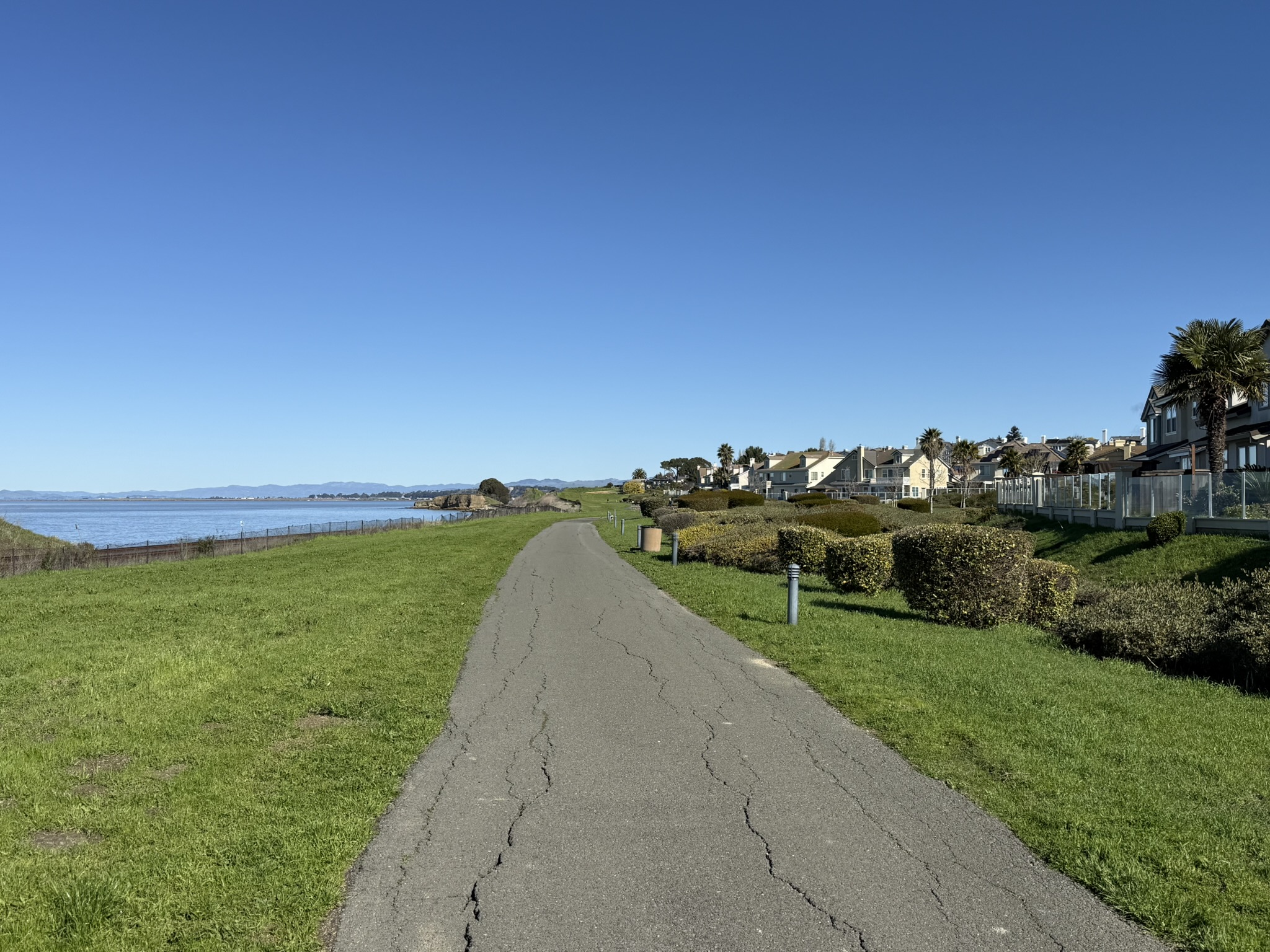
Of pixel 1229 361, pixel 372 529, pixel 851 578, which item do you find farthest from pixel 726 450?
pixel 851 578

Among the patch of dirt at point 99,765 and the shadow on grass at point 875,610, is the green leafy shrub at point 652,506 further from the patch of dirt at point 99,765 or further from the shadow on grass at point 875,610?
the patch of dirt at point 99,765

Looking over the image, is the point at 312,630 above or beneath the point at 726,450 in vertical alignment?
beneath

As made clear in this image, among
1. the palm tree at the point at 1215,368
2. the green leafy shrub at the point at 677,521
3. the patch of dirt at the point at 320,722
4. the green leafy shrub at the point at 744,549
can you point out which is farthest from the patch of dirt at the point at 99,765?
the palm tree at the point at 1215,368

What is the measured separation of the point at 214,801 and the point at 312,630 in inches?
338

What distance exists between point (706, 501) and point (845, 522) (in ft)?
95.6

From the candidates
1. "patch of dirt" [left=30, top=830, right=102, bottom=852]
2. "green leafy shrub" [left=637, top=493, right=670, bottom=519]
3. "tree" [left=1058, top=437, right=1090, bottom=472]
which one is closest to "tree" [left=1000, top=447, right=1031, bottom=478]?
"tree" [left=1058, top=437, right=1090, bottom=472]

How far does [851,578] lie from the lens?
63.9ft

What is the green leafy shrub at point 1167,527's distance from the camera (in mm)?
27500

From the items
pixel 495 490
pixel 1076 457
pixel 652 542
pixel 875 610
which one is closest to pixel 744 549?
pixel 652 542

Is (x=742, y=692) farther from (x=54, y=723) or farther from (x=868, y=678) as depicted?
(x=54, y=723)

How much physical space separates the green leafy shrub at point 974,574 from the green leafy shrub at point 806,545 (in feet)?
25.4

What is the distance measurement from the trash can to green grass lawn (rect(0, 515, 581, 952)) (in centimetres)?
1757

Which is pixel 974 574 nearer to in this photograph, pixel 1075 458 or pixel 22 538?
pixel 22 538

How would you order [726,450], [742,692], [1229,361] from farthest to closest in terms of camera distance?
1. [726,450]
2. [1229,361]
3. [742,692]
